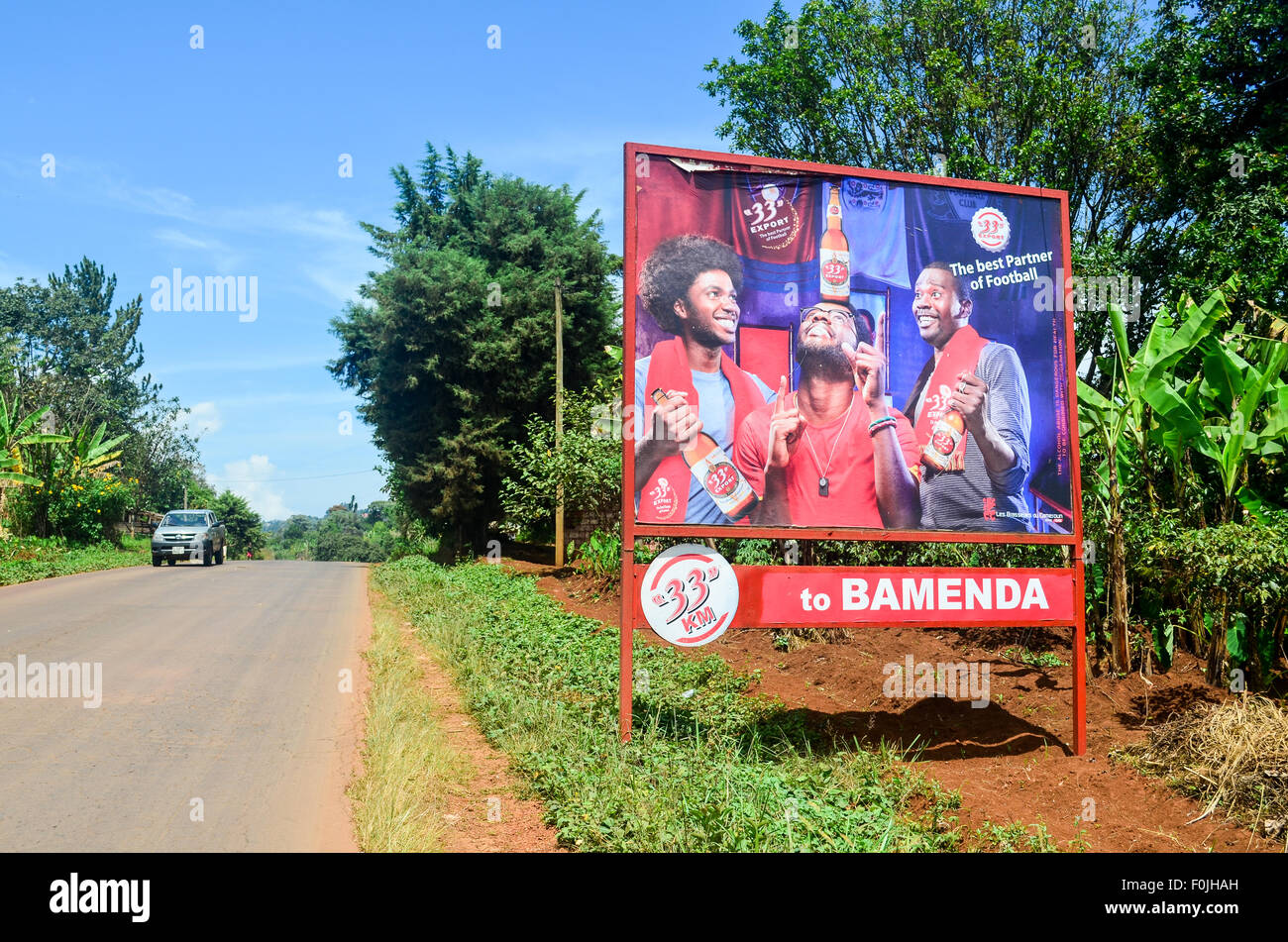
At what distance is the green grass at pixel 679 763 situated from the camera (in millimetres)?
5113

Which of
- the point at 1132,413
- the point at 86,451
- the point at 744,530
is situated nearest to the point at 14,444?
the point at 86,451

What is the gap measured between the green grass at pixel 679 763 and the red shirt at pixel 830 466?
1.78 m

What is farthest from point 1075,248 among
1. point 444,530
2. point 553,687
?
point 444,530

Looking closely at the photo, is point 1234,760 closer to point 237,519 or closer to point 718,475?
point 718,475

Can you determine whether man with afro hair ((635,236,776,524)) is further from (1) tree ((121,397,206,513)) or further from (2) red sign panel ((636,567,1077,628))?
(1) tree ((121,397,206,513))

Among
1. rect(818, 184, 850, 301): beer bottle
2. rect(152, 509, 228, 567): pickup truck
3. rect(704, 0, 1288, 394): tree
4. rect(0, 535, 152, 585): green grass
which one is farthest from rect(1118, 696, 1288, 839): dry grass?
rect(152, 509, 228, 567): pickup truck

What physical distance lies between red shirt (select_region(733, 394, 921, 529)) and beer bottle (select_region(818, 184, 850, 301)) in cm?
85

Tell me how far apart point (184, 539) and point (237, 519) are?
1699 inches

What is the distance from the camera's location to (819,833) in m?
5.09

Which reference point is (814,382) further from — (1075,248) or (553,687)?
(1075,248)

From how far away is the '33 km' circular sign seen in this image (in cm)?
665

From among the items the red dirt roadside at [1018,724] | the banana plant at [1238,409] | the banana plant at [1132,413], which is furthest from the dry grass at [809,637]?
the banana plant at [1238,409]

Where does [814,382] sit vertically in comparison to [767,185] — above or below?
below
